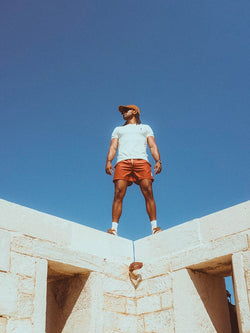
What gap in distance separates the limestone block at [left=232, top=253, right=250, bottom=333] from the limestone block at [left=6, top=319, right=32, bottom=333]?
219 cm

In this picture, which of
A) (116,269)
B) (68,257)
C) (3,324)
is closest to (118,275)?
(116,269)

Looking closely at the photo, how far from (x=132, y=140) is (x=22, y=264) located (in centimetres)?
273

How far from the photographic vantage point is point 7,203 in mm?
5477

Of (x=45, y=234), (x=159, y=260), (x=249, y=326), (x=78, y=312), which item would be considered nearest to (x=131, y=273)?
(x=159, y=260)

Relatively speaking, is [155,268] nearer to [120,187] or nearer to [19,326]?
[120,187]

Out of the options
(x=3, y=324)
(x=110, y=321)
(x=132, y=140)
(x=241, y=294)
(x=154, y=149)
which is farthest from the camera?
(x=154, y=149)

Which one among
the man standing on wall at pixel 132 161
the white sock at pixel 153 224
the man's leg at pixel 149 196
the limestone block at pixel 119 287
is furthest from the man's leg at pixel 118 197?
the limestone block at pixel 119 287

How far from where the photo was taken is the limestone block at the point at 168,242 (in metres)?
6.02

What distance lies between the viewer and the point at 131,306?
6.27 m

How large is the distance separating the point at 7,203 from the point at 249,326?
2.89m

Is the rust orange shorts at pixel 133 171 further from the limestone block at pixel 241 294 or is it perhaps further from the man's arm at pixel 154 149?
the limestone block at pixel 241 294

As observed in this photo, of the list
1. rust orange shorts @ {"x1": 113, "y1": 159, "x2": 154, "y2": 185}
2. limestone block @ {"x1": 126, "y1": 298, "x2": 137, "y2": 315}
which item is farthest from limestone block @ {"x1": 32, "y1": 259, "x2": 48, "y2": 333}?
rust orange shorts @ {"x1": 113, "y1": 159, "x2": 154, "y2": 185}

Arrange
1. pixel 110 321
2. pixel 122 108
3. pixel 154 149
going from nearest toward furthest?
pixel 110 321
pixel 154 149
pixel 122 108

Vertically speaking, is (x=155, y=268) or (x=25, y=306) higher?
(x=155, y=268)
